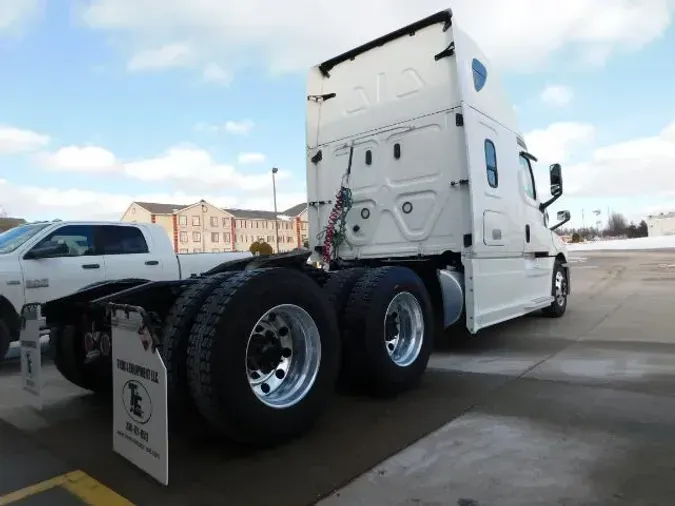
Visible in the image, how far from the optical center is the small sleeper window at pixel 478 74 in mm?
6078

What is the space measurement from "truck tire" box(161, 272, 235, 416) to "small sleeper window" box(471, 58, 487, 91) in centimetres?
431

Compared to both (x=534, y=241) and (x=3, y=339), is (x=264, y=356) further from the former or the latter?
(x=534, y=241)

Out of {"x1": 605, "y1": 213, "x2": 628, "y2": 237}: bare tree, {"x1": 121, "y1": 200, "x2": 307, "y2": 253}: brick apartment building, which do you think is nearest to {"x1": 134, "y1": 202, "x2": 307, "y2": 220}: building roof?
{"x1": 121, "y1": 200, "x2": 307, "y2": 253}: brick apartment building

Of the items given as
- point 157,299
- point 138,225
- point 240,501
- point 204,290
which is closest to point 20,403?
point 157,299

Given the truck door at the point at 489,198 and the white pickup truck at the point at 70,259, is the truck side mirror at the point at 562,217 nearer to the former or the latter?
the truck door at the point at 489,198

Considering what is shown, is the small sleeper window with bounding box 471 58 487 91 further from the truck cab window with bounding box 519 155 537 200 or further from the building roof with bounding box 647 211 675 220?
the building roof with bounding box 647 211 675 220

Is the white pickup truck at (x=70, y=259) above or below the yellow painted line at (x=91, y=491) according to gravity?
above

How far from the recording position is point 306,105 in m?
7.18

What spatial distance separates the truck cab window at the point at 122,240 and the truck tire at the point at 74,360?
3.60 meters

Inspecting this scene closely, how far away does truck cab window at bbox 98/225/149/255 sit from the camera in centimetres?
796

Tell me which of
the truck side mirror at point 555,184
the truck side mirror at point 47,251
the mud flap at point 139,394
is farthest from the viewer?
the truck side mirror at point 555,184

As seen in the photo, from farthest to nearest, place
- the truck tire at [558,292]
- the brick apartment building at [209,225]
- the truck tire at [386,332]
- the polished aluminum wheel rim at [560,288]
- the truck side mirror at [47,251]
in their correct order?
the brick apartment building at [209,225] → the polished aluminum wheel rim at [560,288] → the truck tire at [558,292] → the truck side mirror at [47,251] → the truck tire at [386,332]

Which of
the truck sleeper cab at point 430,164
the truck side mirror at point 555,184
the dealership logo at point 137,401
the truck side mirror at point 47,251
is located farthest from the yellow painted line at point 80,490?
the truck side mirror at point 555,184

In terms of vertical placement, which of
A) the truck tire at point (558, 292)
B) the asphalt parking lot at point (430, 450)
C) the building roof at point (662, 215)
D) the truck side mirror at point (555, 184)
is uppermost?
the building roof at point (662, 215)
